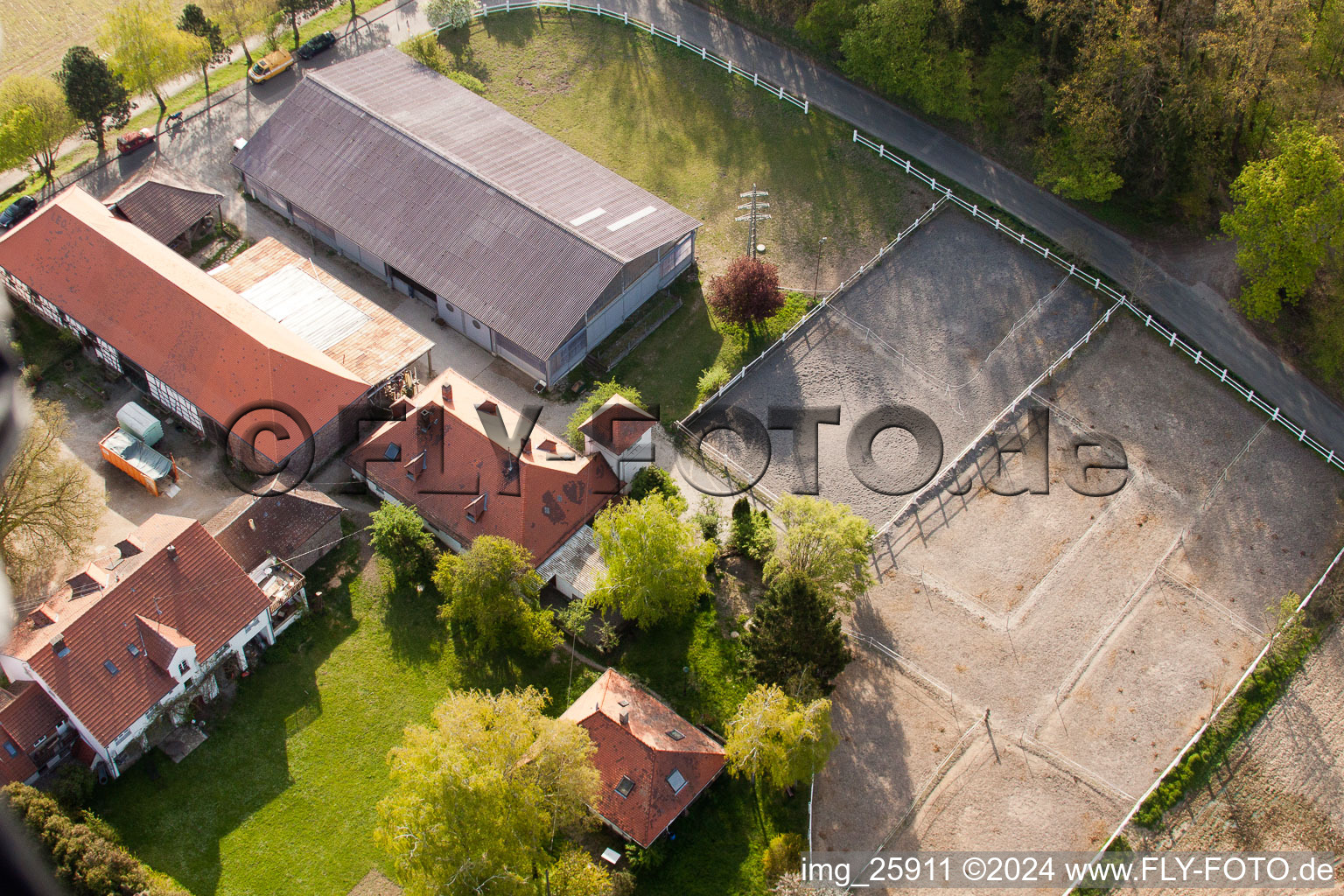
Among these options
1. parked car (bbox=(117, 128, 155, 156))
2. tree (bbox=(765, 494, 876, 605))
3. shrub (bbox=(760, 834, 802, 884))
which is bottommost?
shrub (bbox=(760, 834, 802, 884))

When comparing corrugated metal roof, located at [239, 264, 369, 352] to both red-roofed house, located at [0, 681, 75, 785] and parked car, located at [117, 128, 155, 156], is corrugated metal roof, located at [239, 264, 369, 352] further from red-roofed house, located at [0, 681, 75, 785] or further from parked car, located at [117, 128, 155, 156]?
red-roofed house, located at [0, 681, 75, 785]

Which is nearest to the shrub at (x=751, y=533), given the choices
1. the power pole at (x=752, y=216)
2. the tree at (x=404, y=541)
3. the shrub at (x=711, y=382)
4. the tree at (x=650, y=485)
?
the tree at (x=650, y=485)

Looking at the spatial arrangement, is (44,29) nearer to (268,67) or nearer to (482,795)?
(268,67)

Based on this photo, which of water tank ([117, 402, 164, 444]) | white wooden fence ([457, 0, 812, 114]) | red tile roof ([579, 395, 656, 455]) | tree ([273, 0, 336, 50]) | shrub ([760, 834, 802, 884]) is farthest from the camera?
tree ([273, 0, 336, 50])

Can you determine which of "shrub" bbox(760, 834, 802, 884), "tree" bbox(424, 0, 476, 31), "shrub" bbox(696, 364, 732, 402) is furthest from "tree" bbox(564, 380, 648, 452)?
"tree" bbox(424, 0, 476, 31)

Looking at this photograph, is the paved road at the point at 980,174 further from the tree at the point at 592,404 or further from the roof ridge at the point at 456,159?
the tree at the point at 592,404

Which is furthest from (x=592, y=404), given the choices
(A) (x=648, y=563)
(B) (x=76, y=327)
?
(B) (x=76, y=327)
